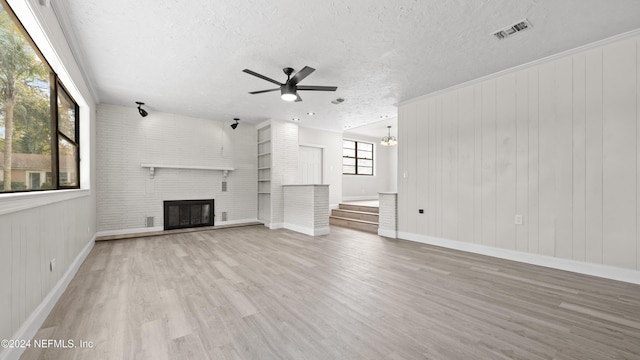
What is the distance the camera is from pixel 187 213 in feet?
20.2

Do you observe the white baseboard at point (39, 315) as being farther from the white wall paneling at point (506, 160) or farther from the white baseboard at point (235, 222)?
the white wall paneling at point (506, 160)

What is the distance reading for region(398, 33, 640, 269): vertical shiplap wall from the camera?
2896 millimetres

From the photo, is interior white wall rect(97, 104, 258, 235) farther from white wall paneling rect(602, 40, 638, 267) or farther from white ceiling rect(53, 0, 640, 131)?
white wall paneling rect(602, 40, 638, 267)

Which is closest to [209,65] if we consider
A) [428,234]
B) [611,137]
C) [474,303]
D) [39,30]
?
[39,30]

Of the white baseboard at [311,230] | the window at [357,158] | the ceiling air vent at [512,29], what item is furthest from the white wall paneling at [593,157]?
the window at [357,158]

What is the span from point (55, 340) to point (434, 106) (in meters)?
5.53

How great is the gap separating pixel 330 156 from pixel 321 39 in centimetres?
536

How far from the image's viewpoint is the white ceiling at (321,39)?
7.79 ft

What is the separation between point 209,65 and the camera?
353cm

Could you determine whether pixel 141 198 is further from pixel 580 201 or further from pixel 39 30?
pixel 580 201

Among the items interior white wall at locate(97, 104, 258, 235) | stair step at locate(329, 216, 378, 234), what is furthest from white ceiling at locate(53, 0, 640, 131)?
stair step at locate(329, 216, 378, 234)

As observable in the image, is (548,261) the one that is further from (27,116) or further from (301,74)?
(27,116)

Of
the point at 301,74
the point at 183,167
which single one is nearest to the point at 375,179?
the point at 183,167

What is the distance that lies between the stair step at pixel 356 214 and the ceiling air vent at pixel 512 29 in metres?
4.17
